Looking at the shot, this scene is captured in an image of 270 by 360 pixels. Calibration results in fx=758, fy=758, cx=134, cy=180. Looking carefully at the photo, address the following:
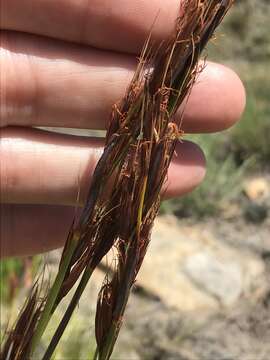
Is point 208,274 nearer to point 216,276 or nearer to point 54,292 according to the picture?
point 216,276

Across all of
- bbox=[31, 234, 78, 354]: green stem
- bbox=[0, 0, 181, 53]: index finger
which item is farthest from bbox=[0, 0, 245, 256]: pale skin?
bbox=[31, 234, 78, 354]: green stem

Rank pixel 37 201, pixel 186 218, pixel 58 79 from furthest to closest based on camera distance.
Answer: pixel 186 218 → pixel 37 201 → pixel 58 79

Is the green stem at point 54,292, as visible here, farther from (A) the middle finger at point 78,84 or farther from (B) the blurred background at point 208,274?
(B) the blurred background at point 208,274

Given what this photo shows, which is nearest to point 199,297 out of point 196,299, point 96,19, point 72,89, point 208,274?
point 196,299

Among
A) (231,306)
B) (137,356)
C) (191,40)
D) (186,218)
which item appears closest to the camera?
(191,40)

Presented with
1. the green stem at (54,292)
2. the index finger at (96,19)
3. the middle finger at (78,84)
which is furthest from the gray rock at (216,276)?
the green stem at (54,292)

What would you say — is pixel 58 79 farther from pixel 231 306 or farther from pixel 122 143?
pixel 231 306

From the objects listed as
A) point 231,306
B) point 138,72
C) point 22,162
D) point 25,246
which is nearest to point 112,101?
point 22,162

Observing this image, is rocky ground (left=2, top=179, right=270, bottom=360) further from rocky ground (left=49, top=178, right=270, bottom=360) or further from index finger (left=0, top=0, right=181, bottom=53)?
index finger (left=0, top=0, right=181, bottom=53)
